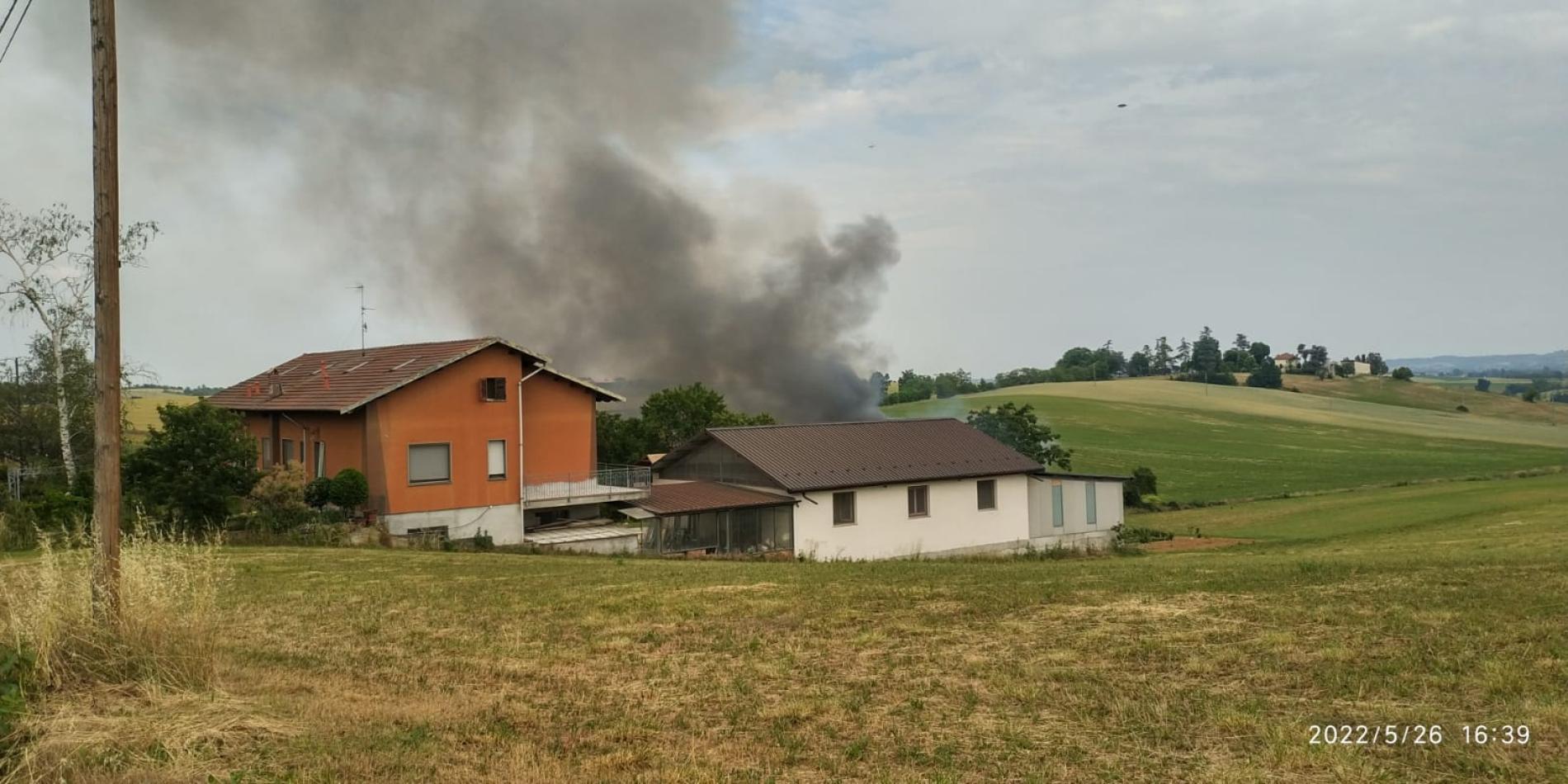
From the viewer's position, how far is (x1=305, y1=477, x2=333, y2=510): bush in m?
28.7

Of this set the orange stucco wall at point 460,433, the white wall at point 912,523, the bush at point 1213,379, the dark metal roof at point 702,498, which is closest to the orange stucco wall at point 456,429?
the orange stucco wall at point 460,433

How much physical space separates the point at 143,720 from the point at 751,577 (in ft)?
35.8

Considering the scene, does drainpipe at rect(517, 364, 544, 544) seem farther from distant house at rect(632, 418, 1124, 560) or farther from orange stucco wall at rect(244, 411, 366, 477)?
orange stucco wall at rect(244, 411, 366, 477)

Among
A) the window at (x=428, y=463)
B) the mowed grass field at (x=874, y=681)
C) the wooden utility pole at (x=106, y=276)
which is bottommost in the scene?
the mowed grass field at (x=874, y=681)

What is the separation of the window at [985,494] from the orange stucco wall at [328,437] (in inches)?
807

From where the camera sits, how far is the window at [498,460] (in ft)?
105

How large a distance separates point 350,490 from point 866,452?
16.8 meters

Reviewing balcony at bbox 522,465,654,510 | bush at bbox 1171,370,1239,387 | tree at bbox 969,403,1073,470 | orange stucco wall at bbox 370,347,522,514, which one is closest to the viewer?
orange stucco wall at bbox 370,347,522,514

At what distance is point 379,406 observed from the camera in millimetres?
30047

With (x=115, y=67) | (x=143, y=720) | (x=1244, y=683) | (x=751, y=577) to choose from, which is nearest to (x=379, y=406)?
(x=751, y=577)

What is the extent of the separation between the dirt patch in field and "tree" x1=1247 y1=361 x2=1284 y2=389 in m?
94.4

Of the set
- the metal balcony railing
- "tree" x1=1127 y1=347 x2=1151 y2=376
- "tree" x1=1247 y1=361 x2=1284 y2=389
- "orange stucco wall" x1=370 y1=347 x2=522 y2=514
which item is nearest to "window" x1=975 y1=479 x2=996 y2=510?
the metal balcony railing

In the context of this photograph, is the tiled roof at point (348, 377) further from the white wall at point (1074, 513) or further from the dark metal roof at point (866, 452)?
the white wall at point (1074, 513)

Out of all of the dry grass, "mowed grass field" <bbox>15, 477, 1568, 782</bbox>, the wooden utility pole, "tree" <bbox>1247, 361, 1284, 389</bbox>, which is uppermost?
"tree" <bbox>1247, 361, 1284, 389</bbox>
